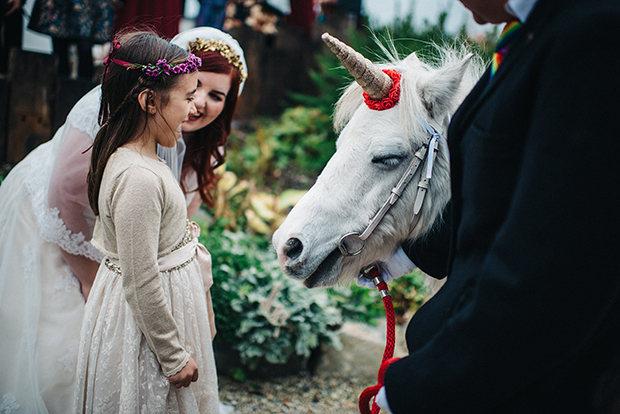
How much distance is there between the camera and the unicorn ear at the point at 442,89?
1414mm

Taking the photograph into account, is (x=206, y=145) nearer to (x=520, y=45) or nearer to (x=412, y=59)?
(x=412, y=59)

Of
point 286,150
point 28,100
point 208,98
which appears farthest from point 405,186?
point 286,150

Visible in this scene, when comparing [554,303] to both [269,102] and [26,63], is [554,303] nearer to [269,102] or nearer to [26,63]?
[26,63]

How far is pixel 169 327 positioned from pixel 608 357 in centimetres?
122

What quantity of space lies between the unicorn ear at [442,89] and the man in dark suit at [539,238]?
58cm

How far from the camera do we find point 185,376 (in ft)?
4.50

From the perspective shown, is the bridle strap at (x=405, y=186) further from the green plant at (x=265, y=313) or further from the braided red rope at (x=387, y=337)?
the green plant at (x=265, y=313)

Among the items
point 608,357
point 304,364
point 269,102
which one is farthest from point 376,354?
point 269,102

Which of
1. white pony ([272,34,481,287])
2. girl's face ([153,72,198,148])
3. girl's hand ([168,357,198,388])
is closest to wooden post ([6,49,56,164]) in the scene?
girl's face ([153,72,198,148])

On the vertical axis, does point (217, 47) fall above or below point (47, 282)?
above

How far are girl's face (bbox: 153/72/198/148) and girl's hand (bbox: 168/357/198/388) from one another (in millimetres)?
827

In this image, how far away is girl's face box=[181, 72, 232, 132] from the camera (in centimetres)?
194

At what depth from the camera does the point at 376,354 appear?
3.28 meters

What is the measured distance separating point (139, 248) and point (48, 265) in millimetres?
777
